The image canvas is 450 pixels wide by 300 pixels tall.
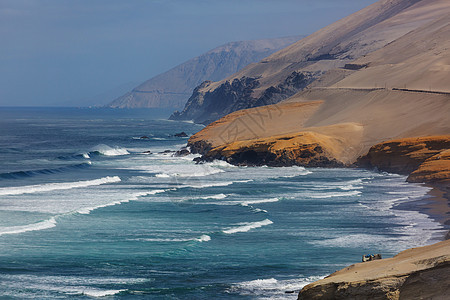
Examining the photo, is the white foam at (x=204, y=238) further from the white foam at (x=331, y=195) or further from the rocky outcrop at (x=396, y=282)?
the white foam at (x=331, y=195)

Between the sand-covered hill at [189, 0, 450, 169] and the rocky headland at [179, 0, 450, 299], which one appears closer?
the rocky headland at [179, 0, 450, 299]

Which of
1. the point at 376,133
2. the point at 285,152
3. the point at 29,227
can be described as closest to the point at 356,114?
the point at 376,133

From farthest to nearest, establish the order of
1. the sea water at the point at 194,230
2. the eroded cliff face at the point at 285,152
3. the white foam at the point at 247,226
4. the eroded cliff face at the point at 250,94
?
1. the eroded cliff face at the point at 250,94
2. the eroded cliff face at the point at 285,152
3. the white foam at the point at 247,226
4. the sea water at the point at 194,230

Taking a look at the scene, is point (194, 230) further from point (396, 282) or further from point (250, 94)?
point (250, 94)

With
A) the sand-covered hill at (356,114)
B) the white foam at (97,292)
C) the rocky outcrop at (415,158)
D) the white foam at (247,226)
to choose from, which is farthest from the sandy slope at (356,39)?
the white foam at (97,292)

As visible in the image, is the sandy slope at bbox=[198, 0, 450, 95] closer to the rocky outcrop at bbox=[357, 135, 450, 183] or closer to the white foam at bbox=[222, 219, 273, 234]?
the rocky outcrop at bbox=[357, 135, 450, 183]

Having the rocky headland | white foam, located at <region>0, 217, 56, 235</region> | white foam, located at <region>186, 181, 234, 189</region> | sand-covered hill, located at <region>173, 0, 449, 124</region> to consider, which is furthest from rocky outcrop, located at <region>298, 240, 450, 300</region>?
sand-covered hill, located at <region>173, 0, 449, 124</region>

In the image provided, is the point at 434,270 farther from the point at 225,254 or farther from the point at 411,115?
the point at 411,115
